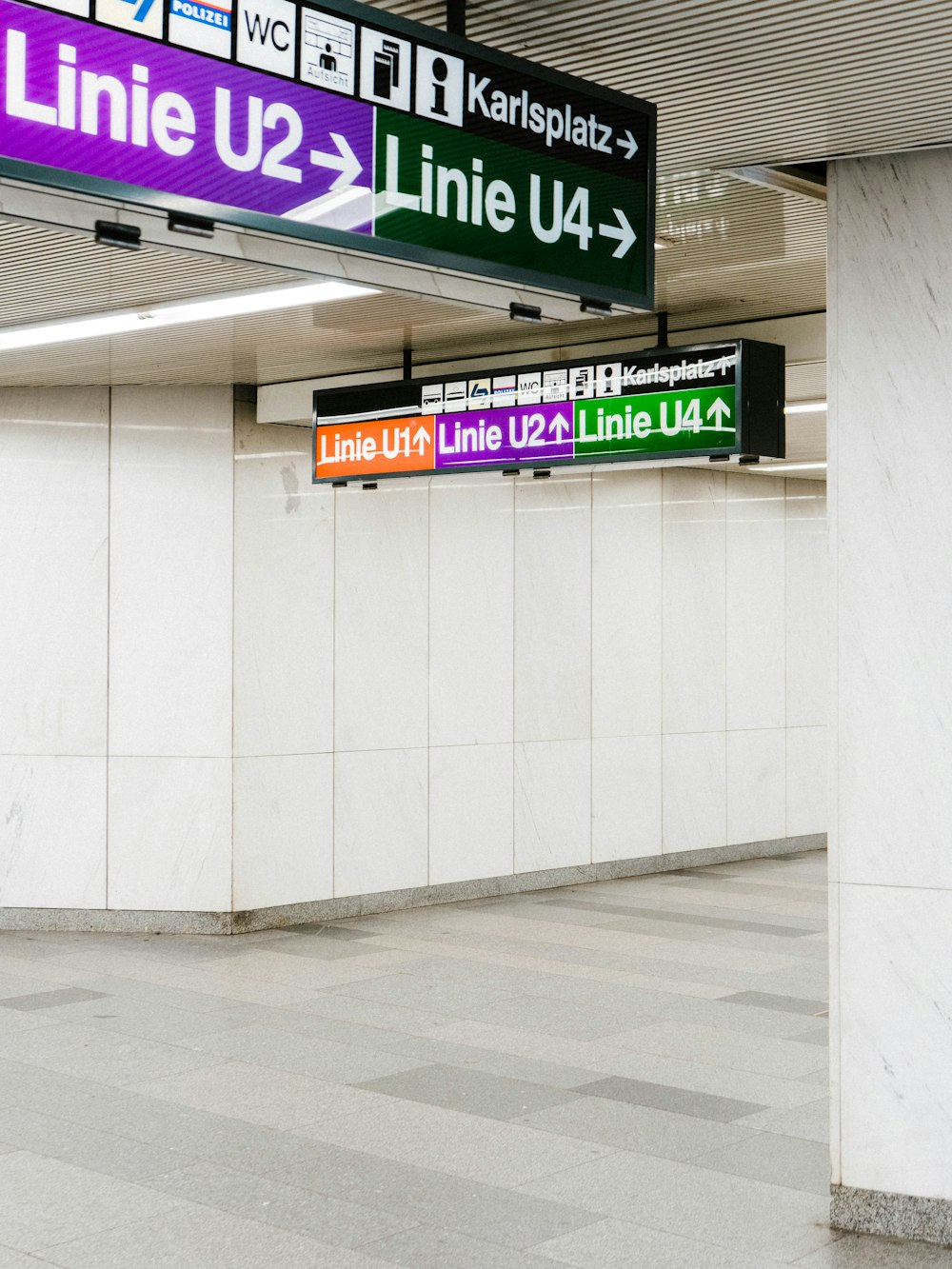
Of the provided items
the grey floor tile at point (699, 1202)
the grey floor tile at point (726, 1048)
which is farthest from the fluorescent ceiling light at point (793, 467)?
the grey floor tile at point (699, 1202)

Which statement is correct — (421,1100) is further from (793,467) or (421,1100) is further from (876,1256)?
(793,467)

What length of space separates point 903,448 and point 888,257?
704 mm

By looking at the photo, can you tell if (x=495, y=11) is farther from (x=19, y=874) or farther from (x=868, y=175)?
(x=19, y=874)

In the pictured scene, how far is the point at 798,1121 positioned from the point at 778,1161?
56 cm

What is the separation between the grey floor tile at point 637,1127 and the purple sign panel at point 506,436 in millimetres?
3380

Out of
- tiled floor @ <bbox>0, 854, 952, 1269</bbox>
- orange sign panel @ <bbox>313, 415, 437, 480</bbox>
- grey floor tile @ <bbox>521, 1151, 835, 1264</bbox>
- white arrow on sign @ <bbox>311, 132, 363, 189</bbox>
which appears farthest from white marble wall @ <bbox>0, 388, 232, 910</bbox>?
white arrow on sign @ <bbox>311, 132, 363, 189</bbox>

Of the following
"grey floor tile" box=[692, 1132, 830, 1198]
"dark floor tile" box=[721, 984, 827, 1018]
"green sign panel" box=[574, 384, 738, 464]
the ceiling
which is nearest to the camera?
the ceiling

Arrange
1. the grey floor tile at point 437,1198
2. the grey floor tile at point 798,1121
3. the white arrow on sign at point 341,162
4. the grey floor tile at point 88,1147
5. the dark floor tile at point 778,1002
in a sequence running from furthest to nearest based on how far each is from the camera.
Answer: the dark floor tile at point 778,1002
the grey floor tile at point 798,1121
the grey floor tile at point 88,1147
the grey floor tile at point 437,1198
the white arrow on sign at point 341,162

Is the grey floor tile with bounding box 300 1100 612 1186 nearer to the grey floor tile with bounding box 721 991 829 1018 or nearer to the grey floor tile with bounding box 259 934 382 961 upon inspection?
the grey floor tile with bounding box 721 991 829 1018

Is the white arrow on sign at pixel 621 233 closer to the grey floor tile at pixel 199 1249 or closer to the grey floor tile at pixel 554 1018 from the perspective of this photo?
the grey floor tile at pixel 199 1249

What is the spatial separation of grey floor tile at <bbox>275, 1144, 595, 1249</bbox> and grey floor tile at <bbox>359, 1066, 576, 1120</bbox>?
781 mm

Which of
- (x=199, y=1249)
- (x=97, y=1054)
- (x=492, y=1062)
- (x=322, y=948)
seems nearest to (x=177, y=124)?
(x=199, y=1249)

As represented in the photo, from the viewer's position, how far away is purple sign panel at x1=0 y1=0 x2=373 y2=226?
2.93m

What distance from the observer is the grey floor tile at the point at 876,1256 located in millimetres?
4758
